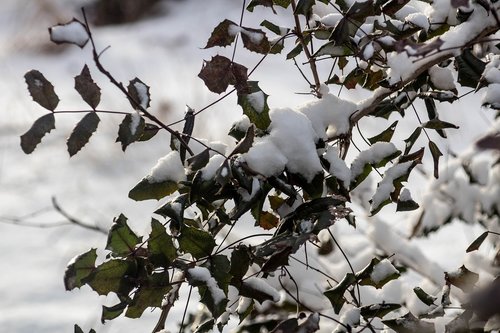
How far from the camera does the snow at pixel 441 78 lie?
0.87 meters

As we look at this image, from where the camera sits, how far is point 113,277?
2.25ft

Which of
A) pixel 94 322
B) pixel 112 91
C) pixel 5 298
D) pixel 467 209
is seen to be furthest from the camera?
pixel 112 91

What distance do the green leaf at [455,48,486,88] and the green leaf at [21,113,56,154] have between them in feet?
1.42

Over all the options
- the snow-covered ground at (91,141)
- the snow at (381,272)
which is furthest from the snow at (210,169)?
the snow-covered ground at (91,141)

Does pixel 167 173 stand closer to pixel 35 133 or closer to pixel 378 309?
pixel 35 133

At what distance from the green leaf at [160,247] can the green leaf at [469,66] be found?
1.20 feet

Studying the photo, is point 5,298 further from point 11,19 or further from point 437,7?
point 11,19

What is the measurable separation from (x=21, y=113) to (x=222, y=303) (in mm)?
3658

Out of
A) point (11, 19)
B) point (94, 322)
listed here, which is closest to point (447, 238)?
point (94, 322)

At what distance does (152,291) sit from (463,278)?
13.7 inches

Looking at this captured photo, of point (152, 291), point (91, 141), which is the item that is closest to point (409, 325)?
point (152, 291)

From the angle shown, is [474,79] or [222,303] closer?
[222,303]

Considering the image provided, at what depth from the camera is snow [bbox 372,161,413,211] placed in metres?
0.78

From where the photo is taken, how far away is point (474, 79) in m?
0.79
